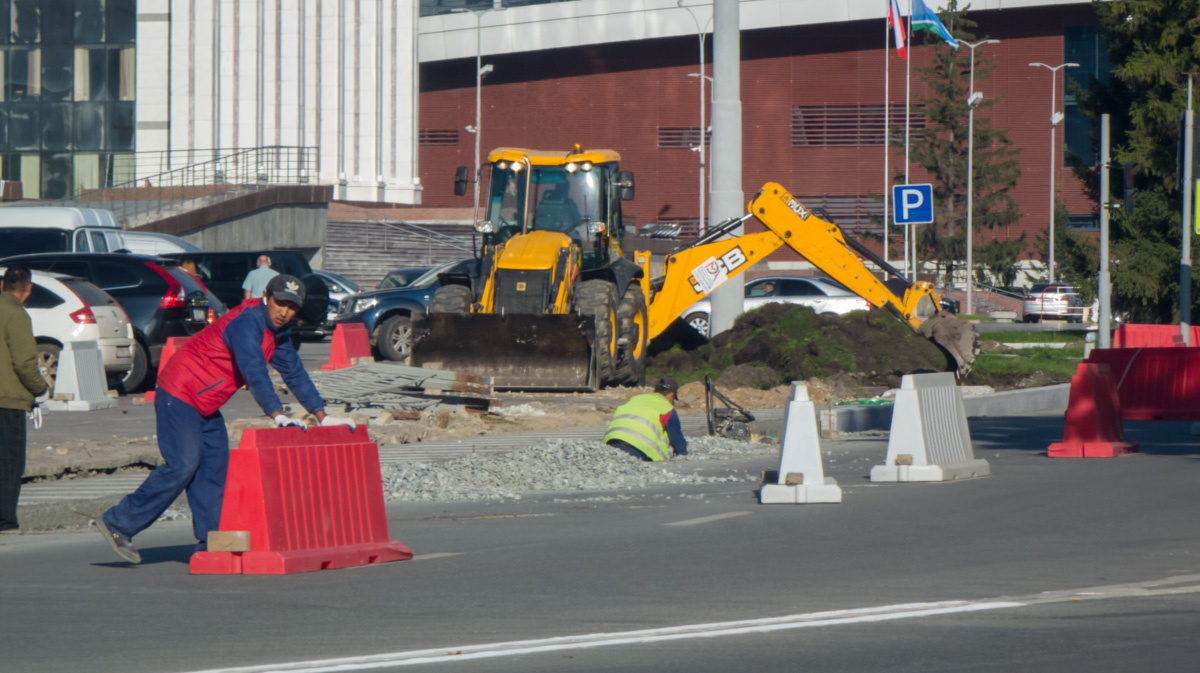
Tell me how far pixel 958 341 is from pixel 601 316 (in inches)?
208

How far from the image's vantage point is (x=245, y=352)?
8055 millimetres

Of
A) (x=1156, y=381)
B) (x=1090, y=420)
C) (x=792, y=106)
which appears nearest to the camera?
(x=1090, y=420)

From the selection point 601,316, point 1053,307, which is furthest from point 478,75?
point 601,316

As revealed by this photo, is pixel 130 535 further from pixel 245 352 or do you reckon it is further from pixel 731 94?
pixel 731 94

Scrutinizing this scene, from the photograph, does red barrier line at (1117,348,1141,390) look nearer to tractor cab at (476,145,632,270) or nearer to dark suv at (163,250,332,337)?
tractor cab at (476,145,632,270)

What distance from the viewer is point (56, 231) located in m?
26.0

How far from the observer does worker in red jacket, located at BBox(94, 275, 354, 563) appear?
26.5 ft

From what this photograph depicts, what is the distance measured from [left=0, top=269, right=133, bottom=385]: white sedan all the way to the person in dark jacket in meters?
8.94

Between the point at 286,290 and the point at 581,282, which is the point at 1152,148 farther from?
the point at 286,290

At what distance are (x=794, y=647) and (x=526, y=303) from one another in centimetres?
1399

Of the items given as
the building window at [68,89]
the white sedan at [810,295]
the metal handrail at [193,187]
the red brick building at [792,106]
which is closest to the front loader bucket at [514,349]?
the white sedan at [810,295]

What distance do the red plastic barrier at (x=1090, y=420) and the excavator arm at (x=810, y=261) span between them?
279 inches

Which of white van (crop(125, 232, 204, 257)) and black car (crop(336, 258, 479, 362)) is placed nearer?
black car (crop(336, 258, 479, 362))

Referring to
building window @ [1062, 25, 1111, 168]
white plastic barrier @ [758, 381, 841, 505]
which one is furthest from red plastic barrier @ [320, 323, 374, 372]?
building window @ [1062, 25, 1111, 168]
